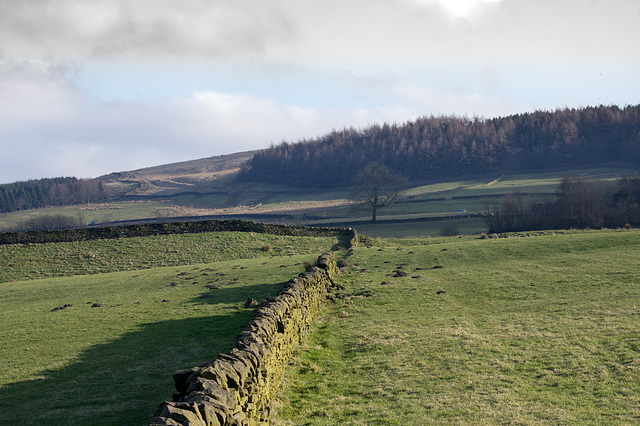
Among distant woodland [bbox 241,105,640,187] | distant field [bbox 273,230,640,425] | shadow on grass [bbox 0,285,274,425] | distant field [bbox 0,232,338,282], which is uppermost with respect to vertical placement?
distant woodland [bbox 241,105,640,187]

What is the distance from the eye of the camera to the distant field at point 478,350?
1205 centimetres

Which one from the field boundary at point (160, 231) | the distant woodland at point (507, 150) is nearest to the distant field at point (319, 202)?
the distant woodland at point (507, 150)

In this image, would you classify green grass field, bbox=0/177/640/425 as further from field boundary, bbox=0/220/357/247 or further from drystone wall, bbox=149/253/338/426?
field boundary, bbox=0/220/357/247

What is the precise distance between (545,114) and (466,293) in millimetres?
185338

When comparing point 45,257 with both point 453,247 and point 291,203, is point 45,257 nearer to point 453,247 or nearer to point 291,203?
point 453,247

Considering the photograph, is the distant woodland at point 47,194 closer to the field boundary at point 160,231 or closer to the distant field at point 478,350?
the field boundary at point 160,231

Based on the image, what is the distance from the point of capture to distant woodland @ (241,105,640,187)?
162 m

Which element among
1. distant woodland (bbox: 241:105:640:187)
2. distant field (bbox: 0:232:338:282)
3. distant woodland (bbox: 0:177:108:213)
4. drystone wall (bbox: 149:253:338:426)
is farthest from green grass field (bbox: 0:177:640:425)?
distant woodland (bbox: 0:177:108:213)

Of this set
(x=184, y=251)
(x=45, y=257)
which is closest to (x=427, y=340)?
(x=184, y=251)

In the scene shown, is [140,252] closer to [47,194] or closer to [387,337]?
[387,337]

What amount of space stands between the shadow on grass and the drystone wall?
1337 millimetres

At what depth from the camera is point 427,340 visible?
17922 millimetres

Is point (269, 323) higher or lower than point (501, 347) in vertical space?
higher

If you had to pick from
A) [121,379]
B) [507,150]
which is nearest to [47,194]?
[507,150]
